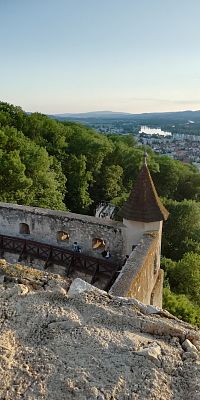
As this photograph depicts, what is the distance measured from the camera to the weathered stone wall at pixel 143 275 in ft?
33.7

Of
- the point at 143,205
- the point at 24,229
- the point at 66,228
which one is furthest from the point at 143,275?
the point at 24,229

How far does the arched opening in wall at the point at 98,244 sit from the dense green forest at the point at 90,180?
598 centimetres

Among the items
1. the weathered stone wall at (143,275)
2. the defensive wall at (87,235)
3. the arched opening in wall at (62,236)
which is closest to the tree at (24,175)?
the defensive wall at (87,235)

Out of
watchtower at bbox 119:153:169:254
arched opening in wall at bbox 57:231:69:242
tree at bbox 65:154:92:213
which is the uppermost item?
watchtower at bbox 119:153:169:254

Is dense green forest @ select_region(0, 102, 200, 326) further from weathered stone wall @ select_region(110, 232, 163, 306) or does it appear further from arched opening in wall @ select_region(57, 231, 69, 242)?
arched opening in wall @ select_region(57, 231, 69, 242)

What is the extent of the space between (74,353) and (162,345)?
4.11 feet

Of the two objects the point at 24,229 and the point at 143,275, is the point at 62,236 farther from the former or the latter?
the point at 143,275

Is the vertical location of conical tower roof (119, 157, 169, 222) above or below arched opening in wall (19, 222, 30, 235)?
above

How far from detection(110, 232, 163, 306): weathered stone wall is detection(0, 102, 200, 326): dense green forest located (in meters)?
4.82

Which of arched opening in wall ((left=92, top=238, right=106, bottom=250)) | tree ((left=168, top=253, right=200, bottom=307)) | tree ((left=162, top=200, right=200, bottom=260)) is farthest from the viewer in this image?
tree ((left=162, top=200, right=200, bottom=260))

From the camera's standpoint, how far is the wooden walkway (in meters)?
14.4

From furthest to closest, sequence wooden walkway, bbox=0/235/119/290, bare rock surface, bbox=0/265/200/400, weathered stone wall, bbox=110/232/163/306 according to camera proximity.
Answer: wooden walkway, bbox=0/235/119/290
weathered stone wall, bbox=110/232/163/306
bare rock surface, bbox=0/265/200/400

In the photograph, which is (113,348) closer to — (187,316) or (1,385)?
(1,385)

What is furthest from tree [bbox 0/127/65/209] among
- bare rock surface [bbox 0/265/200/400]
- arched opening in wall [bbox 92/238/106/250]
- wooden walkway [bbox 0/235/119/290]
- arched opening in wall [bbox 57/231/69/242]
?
bare rock surface [bbox 0/265/200/400]
